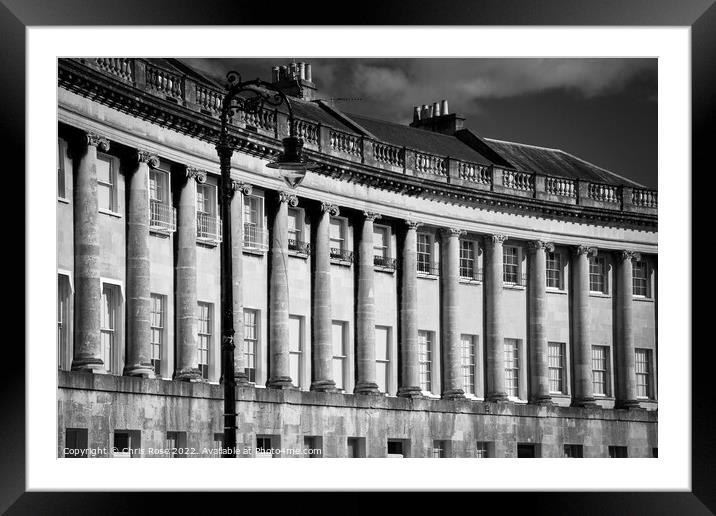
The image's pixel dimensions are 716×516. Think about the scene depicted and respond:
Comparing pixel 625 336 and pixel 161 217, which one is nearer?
pixel 161 217

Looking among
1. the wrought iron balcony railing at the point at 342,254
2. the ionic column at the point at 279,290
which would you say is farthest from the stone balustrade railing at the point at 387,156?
the wrought iron balcony railing at the point at 342,254

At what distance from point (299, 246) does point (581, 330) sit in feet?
26.1

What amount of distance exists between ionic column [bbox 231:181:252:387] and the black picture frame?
10379mm

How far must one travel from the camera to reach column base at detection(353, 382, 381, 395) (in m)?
33.3

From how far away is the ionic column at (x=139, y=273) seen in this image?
91.9ft

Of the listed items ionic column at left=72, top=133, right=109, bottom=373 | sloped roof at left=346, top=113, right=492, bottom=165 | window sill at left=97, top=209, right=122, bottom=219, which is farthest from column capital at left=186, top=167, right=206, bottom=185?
sloped roof at left=346, top=113, right=492, bottom=165

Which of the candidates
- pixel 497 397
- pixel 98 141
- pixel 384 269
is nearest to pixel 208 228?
pixel 98 141

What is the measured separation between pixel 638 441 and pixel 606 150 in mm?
Answer: 5413

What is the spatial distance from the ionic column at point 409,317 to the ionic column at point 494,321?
2305 mm

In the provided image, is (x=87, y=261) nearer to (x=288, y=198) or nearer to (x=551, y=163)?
(x=288, y=198)

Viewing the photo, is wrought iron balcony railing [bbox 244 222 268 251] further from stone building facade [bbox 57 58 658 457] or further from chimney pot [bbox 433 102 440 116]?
chimney pot [bbox 433 102 440 116]

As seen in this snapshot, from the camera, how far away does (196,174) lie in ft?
98.5
